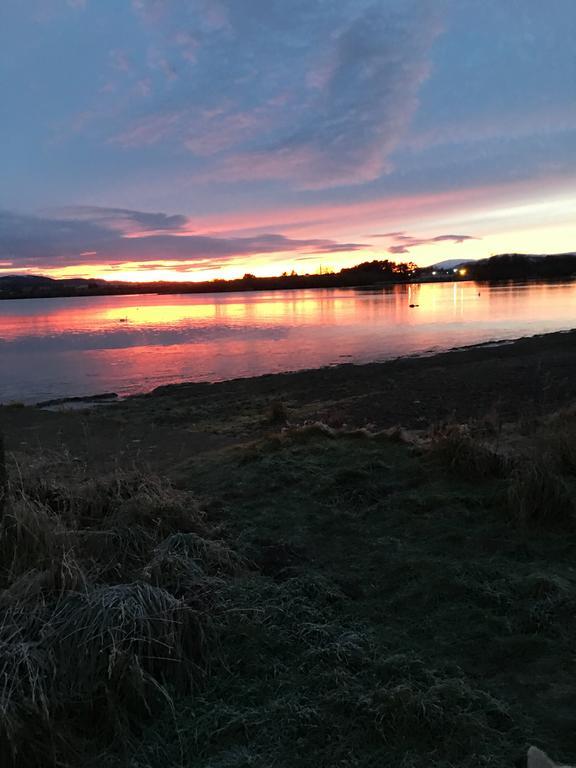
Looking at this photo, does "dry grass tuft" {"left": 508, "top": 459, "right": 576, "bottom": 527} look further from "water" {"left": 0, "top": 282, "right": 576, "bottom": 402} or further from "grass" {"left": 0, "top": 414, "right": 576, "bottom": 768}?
"water" {"left": 0, "top": 282, "right": 576, "bottom": 402}

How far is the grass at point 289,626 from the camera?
7.96 ft

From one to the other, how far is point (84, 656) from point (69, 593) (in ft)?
1.57

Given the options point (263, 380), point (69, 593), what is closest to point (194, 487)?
point (69, 593)

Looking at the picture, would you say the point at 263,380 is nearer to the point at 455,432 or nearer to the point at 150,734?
the point at 455,432

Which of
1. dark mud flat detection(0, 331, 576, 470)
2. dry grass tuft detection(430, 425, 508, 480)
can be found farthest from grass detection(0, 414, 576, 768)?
dark mud flat detection(0, 331, 576, 470)

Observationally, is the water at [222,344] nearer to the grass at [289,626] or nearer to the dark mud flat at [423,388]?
the dark mud flat at [423,388]

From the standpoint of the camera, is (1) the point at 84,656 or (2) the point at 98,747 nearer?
(2) the point at 98,747

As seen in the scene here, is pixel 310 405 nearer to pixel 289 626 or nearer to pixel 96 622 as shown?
pixel 289 626

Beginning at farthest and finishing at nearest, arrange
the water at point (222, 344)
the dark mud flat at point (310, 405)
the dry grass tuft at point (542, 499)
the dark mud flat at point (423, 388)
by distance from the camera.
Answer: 1. the water at point (222, 344)
2. the dark mud flat at point (423, 388)
3. the dark mud flat at point (310, 405)
4. the dry grass tuft at point (542, 499)

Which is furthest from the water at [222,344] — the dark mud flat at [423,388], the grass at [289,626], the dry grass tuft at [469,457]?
the grass at [289,626]

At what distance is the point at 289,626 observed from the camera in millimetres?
3252

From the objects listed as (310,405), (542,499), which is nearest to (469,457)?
(542,499)

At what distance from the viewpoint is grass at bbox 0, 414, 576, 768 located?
2426mm

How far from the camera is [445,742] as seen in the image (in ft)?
7.77
